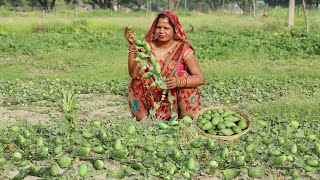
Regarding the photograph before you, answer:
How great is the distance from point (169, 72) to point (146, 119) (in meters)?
0.67

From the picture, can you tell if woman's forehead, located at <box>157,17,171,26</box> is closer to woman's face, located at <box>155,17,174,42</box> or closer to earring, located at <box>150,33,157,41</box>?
woman's face, located at <box>155,17,174,42</box>

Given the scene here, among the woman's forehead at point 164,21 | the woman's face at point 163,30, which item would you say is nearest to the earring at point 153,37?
the woman's face at point 163,30

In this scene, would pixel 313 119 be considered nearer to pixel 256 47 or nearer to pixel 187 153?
pixel 187 153

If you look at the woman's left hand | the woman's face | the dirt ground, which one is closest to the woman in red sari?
the woman's face

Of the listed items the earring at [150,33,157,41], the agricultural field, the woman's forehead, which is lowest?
the agricultural field

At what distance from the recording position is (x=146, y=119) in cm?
432

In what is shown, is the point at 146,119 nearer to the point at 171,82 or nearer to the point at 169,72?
the point at 171,82

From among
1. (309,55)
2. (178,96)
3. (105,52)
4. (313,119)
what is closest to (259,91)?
(313,119)

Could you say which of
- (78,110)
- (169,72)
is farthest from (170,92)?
(78,110)

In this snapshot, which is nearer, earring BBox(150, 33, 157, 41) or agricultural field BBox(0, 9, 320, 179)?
agricultural field BBox(0, 9, 320, 179)

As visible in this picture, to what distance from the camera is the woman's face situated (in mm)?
4691

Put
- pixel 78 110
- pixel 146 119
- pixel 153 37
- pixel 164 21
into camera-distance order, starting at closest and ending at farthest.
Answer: pixel 146 119
pixel 164 21
pixel 153 37
pixel 78 110

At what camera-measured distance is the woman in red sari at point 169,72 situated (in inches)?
185

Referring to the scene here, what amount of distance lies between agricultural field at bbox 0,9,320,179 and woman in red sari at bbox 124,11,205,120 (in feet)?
1.58
